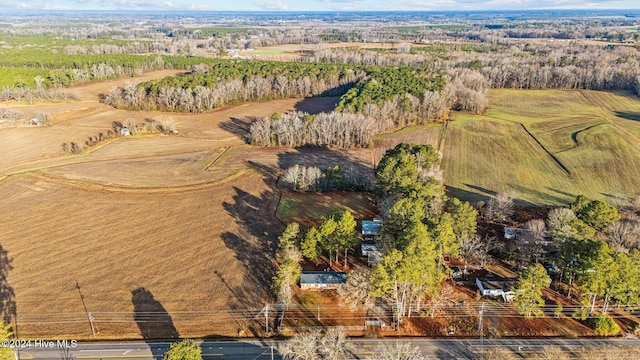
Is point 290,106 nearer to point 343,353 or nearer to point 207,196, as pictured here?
point 207,196

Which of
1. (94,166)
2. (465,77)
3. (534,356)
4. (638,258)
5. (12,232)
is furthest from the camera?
(465,77)

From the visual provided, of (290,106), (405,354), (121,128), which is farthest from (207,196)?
(290,106)

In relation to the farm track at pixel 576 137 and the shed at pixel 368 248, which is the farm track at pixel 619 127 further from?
the shed at pixel 368 248

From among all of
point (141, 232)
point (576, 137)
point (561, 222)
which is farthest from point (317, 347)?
point (576, 137)

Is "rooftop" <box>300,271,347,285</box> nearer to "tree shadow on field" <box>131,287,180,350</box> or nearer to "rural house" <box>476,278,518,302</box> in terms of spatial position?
"tree shadow on field" <box>131,287,180,350</box>

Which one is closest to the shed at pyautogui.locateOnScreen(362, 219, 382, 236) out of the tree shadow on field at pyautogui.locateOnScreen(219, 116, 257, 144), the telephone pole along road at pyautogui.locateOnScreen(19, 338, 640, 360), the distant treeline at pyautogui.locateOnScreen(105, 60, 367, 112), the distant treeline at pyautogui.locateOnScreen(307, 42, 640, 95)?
the telephone pole along road at pyautogui.locateOnScreen(19, 338, 640, 360)

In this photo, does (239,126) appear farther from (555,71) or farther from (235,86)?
(555,71)

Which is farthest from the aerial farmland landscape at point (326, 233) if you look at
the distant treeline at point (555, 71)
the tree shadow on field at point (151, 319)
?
the distant treeline at point (555, 71)
